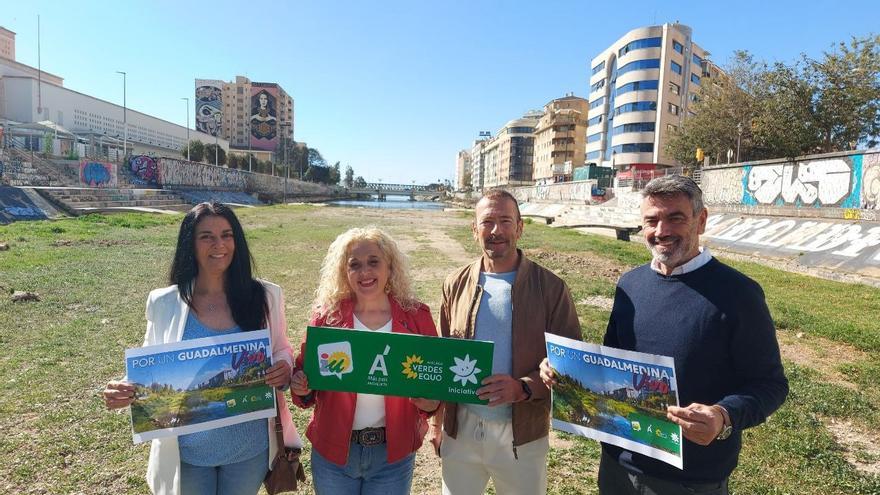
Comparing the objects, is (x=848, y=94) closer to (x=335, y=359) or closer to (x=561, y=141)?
(x=335, y=359)

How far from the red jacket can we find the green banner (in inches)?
6.2

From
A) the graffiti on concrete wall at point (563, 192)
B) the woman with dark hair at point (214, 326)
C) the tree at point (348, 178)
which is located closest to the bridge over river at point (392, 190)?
the tree at point (348, 178)

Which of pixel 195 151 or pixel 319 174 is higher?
pixel 319 174

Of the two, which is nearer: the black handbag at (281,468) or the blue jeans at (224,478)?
the blue jeans at (224,478)

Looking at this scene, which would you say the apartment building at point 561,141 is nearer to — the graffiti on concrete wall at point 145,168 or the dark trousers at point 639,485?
the graffiti on concrete wall at point 145,168

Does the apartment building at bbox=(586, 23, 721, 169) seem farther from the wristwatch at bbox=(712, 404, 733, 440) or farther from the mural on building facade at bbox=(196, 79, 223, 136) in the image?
the mural on building facade at bbox=(196, 79, 223, 136)

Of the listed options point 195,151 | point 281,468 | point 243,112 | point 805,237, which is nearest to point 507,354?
point 281,468

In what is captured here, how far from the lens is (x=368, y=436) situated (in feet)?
8.79

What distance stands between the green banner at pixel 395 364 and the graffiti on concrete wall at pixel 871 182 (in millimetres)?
21725

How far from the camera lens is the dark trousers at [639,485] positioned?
227 centimetres

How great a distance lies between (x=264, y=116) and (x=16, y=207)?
12019 centimetres

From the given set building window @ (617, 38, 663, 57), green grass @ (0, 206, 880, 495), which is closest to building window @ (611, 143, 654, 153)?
building window @ (617, 38, 663, 57)

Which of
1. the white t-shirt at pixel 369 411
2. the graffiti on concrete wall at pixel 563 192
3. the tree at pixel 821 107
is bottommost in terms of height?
the white t-shirt at pixel 369 411

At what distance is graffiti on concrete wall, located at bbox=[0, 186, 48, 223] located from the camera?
2659 centimetres
